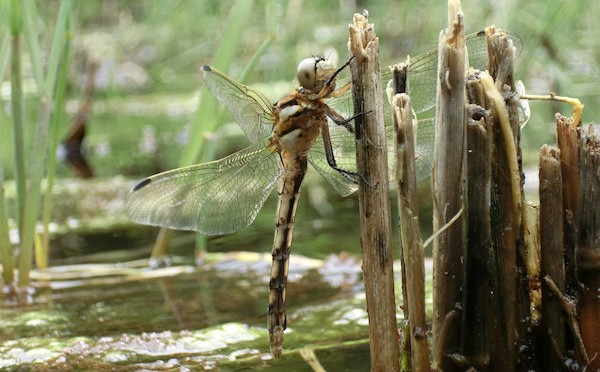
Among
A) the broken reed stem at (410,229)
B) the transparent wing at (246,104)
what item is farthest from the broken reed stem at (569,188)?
the transparent wing at (246,104)

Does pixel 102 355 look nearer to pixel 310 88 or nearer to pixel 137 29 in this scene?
pixel 310 88

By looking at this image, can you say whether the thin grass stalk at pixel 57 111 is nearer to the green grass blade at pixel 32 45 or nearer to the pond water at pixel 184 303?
the green grass blade at pixel 32 45

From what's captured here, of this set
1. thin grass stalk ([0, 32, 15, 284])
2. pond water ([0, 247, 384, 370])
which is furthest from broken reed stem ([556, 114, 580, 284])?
thin grass stalk ([0, 32, 15, 284])

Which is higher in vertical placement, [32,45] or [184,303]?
[32,45]

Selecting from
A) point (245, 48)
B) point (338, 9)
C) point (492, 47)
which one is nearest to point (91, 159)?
point (245, 48)

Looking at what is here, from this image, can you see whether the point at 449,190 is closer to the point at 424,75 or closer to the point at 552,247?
the point at 552,247

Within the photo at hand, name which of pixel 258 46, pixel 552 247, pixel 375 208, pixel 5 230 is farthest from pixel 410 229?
pixel 258 46
